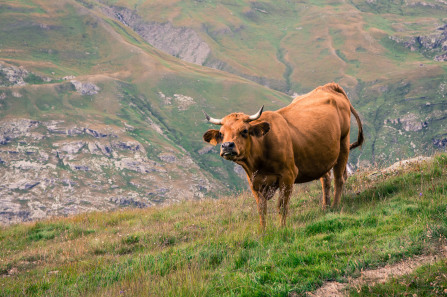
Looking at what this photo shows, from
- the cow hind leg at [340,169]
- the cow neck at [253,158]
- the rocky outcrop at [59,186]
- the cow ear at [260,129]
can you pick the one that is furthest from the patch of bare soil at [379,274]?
the rocky outcrop at [59,186]

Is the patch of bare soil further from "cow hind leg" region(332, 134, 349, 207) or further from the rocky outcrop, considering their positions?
the rocky outcrop

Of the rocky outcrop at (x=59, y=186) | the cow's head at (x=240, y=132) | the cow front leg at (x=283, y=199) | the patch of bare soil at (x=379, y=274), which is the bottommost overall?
the rocky outcrop at (x=59, y=186)

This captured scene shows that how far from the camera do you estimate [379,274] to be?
5.79 metres

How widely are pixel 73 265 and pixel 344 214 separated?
6.06 meters

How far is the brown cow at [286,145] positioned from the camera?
8.97 m

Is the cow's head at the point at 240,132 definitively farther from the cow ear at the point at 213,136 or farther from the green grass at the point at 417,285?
the green grass at the point at 417,285

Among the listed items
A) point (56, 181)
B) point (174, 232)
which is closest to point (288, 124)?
point (174, 232)

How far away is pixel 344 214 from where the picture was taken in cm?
912

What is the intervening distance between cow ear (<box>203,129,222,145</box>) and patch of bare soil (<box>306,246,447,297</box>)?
15.1 feet

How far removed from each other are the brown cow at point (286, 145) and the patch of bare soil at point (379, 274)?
10.8ft

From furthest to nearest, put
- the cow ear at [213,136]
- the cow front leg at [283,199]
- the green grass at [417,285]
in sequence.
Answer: the cow ear at [213,136], the cow front leg at [283,199], the green grass at [417,285]

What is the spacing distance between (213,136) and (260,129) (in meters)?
1.29

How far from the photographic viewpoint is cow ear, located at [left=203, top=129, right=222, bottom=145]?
31.1 ft

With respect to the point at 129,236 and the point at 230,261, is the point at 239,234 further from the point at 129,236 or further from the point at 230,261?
the point at 129,236
